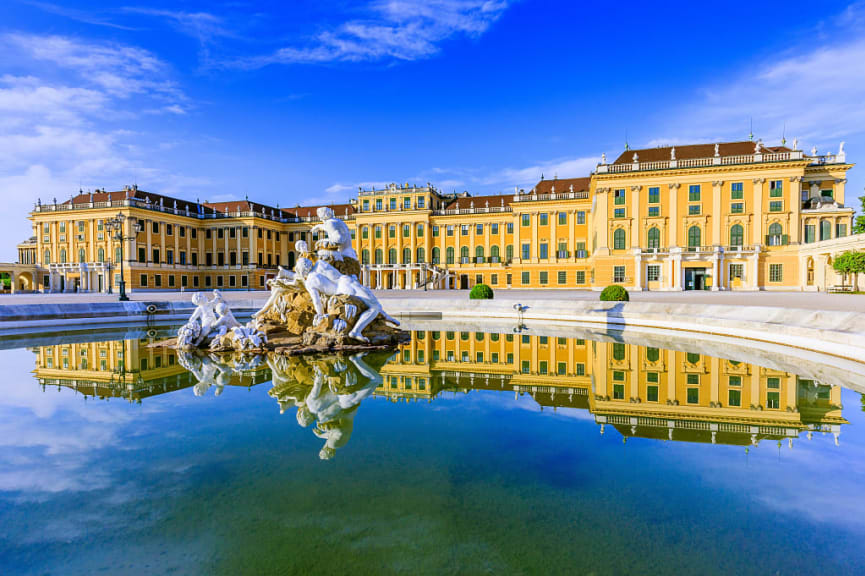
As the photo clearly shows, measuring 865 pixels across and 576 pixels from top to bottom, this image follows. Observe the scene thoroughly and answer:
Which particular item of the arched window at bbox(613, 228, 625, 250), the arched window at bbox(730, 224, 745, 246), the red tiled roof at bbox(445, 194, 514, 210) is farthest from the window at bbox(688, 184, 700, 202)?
the red tiled roof at bbox(445, 194, 514, 210)

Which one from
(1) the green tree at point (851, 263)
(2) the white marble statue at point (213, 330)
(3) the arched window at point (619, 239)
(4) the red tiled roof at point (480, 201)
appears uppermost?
(4) the red tiled roof at point (480, 201)

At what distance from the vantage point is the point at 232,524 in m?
3.23

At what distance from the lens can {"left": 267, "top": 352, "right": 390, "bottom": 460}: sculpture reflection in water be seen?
17.3 ft

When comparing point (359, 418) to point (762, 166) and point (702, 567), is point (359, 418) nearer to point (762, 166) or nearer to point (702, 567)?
point (702, 567)

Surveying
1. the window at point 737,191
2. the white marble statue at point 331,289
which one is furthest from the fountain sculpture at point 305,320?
the window at point 737,191

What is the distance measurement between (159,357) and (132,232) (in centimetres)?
4973

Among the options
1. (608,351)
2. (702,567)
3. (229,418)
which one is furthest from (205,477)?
(608,351)

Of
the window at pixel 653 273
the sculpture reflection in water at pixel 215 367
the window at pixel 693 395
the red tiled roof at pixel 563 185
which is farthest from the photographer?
the red tiled roof at pixel 563 185

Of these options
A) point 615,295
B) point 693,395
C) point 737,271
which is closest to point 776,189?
point 737,271

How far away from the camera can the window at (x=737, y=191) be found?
40156 mm

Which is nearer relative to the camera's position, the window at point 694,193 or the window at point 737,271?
the window at point 737,271

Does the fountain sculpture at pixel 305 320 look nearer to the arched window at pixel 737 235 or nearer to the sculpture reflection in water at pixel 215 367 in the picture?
the sculpture reflection in water at pixel 215 367

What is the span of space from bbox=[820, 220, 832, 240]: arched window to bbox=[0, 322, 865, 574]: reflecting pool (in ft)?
141

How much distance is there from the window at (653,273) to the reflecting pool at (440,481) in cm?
3563
